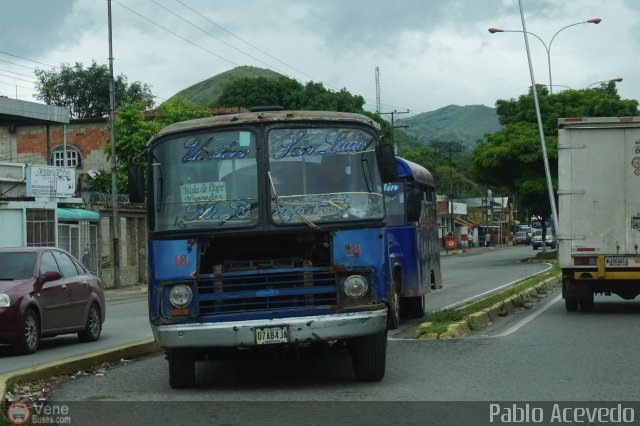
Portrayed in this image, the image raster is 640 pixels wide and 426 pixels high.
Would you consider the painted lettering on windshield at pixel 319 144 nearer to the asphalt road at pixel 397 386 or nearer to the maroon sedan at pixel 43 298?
the asphalt road at pixel 397 386

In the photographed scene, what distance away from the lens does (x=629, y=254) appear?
17.2m

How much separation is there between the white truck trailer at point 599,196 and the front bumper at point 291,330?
9.37m

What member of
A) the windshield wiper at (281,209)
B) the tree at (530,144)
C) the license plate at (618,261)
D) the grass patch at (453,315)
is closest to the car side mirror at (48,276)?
the grass patch at (453,315)

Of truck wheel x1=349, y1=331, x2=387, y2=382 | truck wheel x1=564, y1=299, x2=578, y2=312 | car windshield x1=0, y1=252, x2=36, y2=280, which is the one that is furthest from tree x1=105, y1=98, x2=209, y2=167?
truck wheel x1=349, y1=331, x2=387, y2=382

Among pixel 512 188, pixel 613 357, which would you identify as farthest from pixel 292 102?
pixel 613 357

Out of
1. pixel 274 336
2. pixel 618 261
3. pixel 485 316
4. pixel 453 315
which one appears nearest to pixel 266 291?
pixel 274 336

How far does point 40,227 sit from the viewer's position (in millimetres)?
35562

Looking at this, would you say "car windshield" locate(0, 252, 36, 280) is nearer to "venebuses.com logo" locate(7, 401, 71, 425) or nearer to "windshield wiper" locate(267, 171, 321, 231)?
"venebuses.com logo" locate(7, 401, 71, 425)

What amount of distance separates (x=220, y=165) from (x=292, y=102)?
6722 centimetres

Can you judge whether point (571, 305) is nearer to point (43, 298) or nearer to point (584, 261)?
point (584, 261)

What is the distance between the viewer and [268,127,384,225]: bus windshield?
938cm

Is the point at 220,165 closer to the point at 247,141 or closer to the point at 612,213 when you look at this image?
the point at 247,141

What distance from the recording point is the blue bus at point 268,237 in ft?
29.6

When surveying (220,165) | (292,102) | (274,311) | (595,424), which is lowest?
(595,424)
